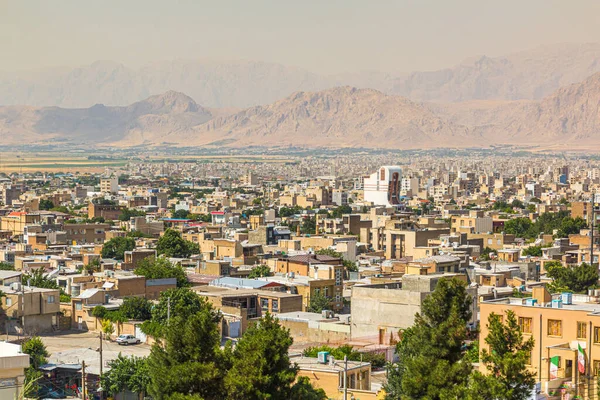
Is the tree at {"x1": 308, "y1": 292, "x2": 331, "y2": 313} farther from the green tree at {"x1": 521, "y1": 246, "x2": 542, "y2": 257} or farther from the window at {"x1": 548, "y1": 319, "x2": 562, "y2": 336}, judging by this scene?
the green tree at {"x1": 521, "y1": 246, "x2": 542, "y2": 257}

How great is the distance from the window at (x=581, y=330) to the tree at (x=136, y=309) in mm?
17034

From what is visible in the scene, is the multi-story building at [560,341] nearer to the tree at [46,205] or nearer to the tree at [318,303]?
the tree at [318,303]

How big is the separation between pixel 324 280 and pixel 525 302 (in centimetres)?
1629

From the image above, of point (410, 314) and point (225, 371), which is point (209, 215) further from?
point (225, 371)

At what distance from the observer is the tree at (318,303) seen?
3603 cm

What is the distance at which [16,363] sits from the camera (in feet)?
→ 46.3

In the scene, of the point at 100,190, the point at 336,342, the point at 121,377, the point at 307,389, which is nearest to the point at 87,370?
the point at 121,377

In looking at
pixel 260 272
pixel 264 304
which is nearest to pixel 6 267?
pixel 260 272

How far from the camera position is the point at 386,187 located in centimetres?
10700

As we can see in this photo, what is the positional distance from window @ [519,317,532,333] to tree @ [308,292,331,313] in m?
16.1

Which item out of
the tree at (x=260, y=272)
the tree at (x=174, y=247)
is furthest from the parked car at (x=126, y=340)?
the tree at (x=174, y=247)

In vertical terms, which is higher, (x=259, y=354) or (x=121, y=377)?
(x=259, y=354)

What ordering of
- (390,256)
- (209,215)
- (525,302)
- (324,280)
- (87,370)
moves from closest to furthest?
1. (525,302)
2. (87,370)
3. (324,280)
4. (390,256)
5. (209,215)

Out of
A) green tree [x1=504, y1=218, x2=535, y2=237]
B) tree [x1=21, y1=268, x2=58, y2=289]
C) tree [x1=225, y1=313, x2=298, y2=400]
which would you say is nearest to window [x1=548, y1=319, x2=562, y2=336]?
tree [x1=225, y1=313, x2=298, y2=400]
